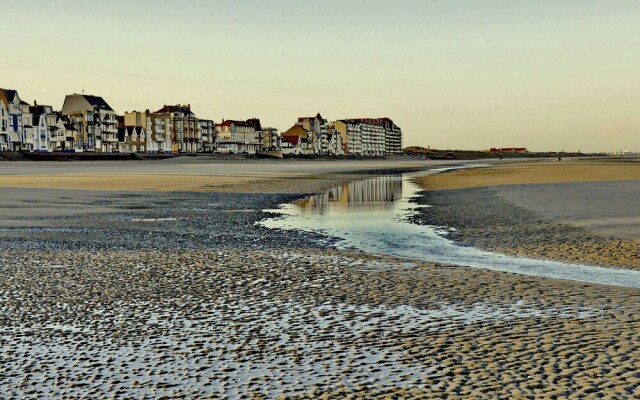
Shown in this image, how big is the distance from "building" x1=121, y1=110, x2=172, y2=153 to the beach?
173279 millimetres

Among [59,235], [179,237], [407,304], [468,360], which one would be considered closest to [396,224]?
[179,237]

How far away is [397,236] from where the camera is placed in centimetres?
1761

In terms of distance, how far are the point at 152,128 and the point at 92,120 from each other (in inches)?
1030

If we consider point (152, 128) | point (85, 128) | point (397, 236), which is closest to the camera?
point (397, 236)

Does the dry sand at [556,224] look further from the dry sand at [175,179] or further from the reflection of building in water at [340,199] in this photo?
the dry sand at [175,179]

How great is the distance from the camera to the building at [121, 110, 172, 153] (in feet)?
604

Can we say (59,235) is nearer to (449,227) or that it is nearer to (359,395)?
(449,227)

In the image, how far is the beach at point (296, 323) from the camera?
19.3ft

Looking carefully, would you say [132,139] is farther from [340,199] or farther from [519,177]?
[340,199]

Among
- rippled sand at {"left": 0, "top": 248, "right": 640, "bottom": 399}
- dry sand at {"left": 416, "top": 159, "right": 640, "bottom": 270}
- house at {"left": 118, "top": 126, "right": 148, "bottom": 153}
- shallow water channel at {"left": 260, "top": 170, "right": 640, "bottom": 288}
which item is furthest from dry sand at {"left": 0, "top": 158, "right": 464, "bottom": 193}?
house at {"left": 118, "top": 126, "right": 148, "bottom": 153}

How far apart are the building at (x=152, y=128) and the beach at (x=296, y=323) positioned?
17328 cm

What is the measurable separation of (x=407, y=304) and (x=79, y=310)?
4.53 metres

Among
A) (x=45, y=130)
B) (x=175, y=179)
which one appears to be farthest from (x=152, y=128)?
(x=175, y=179)

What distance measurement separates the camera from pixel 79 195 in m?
32.2
